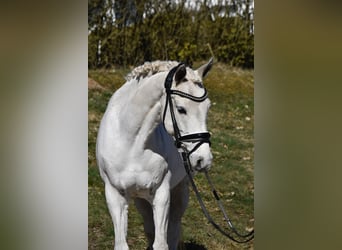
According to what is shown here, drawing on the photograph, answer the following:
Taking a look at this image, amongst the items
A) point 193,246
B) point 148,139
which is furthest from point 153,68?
point 193,246

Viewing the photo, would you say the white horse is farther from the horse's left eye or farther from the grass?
the grass

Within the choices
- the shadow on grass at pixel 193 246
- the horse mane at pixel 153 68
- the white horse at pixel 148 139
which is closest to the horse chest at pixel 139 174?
the white horse at pixel 148 139

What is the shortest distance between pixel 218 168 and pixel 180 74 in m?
1.04

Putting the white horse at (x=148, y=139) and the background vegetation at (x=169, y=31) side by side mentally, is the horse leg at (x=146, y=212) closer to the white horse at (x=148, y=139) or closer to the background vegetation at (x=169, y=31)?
the white horse at (x=148, y=139)

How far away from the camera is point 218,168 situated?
386 centimetres

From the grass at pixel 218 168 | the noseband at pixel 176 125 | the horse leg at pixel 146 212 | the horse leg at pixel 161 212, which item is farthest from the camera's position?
the grass at pixel 218 168

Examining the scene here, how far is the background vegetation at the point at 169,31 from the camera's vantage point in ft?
12.6

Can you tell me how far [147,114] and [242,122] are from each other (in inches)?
39.0

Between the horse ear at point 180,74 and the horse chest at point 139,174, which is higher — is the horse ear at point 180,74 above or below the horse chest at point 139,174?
above

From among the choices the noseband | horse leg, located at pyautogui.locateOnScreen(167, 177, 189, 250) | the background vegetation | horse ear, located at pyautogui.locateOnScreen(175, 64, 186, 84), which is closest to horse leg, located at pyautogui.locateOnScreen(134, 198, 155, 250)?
horse leg, located at pyautogui.locateOnScreen(167, 177, 189, 250)
